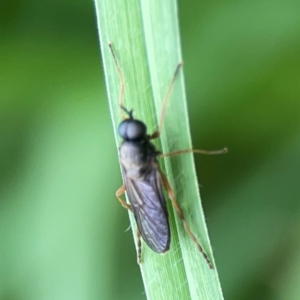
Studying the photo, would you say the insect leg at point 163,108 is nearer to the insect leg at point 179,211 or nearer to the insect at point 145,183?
the insect at point 145,183

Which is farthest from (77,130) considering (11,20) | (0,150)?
(11,20)

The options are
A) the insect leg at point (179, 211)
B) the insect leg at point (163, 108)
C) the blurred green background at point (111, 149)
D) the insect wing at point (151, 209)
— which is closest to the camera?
the insect leg at point (163, 108)

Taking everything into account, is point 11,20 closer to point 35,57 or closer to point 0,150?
point 35,57

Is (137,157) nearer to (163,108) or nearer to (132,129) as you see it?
(132,129)

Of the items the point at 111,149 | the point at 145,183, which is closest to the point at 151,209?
the point at 145,183

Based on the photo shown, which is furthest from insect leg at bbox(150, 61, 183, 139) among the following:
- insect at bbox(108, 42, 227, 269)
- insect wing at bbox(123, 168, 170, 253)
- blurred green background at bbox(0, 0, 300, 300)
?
blurred green background at bbox(0, 0, 300, 300)

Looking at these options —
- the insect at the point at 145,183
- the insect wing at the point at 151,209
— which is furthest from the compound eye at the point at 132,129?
the insect wing at the point at 151,209
